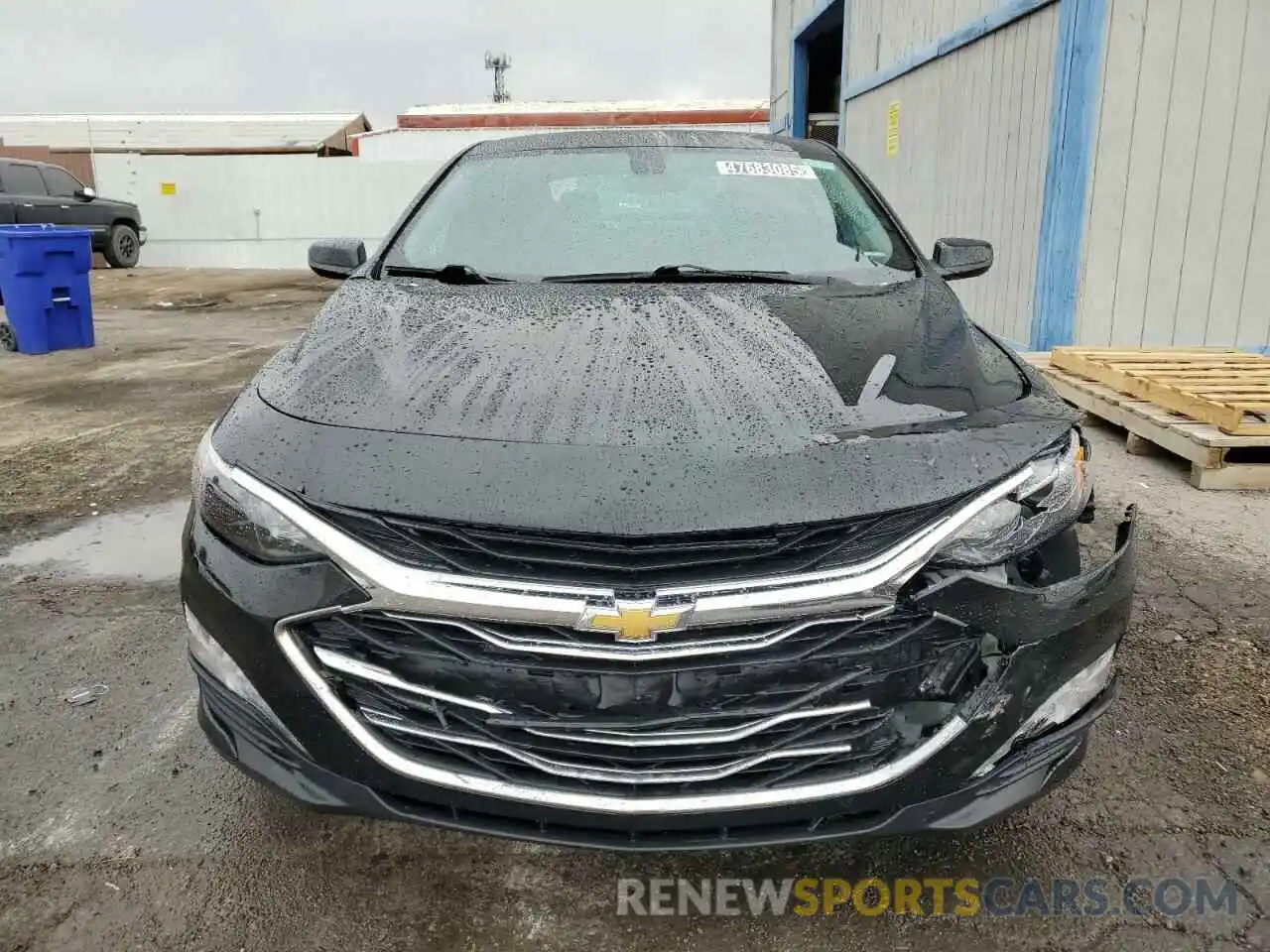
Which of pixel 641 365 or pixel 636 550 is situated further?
pixel 641 365

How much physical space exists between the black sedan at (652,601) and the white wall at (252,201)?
60.3 ft

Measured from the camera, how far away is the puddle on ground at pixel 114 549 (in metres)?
3.50

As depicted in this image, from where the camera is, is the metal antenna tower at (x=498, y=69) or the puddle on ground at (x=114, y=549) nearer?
the puddle on ground at (x=114, y=549)

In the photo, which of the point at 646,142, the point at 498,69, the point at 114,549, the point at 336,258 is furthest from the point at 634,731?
the point at 498,69

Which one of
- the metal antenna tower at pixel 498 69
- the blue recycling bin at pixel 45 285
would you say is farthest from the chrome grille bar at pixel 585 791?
the metal antenna tower at pixel 498 69

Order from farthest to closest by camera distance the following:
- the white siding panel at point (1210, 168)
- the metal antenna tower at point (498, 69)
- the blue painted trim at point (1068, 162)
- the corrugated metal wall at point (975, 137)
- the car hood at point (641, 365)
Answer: the metal antenna tower at point (498, 69) → the corrugated metal wall at point (975, 137) → the blue painted trim at point (1068, 162) → the white siding panel at point (1210, 168) → the car hood at point (641, 365)

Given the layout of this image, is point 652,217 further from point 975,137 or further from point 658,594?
point 975,137

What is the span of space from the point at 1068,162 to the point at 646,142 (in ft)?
12.7

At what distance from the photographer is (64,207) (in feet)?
49.8

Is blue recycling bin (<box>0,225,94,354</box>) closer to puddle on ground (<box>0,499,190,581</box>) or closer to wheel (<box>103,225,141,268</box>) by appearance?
puddle on ground (<box>0,499,190,581</box>)

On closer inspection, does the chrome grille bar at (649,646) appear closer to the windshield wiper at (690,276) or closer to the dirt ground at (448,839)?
the dirt ground at (448,839)

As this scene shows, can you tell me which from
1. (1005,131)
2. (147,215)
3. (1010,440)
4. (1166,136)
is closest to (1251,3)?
(1166,136)

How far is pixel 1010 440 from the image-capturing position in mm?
1675

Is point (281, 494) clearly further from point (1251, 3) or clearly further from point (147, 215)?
point (147, 215)
